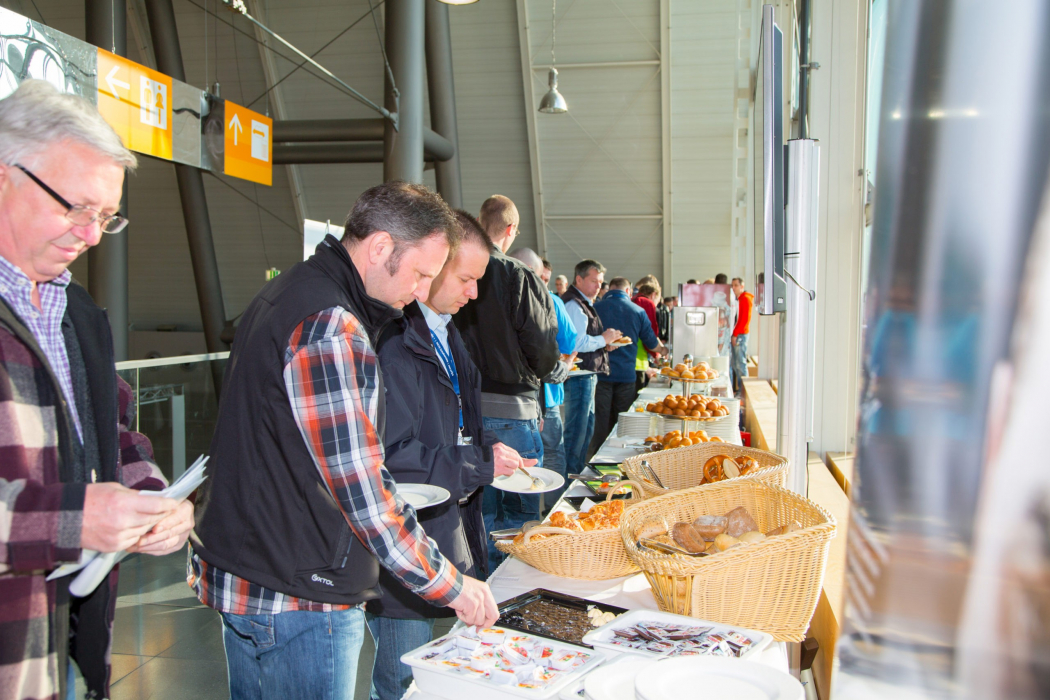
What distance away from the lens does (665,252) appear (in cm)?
1434

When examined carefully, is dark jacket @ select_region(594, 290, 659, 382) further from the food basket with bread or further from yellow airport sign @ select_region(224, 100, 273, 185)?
the food basket with bread

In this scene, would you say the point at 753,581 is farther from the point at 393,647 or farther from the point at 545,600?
the point at 393,647

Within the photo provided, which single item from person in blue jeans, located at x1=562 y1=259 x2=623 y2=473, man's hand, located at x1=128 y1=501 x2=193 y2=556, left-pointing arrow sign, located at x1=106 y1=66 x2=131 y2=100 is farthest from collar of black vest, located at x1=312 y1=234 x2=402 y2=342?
person in blue jeans, located at x1=562 y1=259 x2=623 y2=473

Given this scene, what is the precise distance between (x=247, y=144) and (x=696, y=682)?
533 centimetres

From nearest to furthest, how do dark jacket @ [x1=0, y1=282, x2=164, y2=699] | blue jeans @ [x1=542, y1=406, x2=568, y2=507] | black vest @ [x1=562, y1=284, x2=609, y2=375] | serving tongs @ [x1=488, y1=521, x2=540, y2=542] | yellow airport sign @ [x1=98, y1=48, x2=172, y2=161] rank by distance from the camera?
dark jacket @ [x1=0, y1=282, x2=164, y2=699]
serving tongs @ [x1=488, y1=521, x2=540, y2=542]
yellow airport sign @ [x1=98, y1=48, x2=172, y2=161]
blue jeans @ [x1=542, y1=406, x2=568, y2=507]
black vest @ [x1=562, y1=284, x2=609, y2=375]

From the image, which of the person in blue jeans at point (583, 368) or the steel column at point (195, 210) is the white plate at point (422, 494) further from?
the steel column at point (195, 210)

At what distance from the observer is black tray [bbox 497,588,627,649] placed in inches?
58.2

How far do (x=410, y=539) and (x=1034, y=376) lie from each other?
1.19 m

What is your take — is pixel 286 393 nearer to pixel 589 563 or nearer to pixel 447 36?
pixel 589 563

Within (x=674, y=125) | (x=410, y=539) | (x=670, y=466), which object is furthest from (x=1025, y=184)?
(x=674, y=125)

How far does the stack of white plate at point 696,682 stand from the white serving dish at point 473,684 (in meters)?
0.06

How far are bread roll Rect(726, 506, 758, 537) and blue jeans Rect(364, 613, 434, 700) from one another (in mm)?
747

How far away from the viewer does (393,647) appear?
1845 mm

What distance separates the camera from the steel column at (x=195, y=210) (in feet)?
35.8
